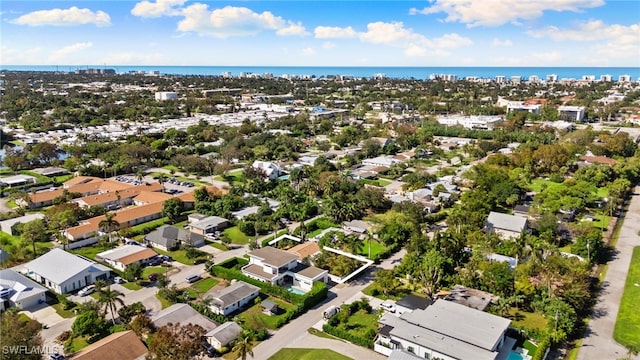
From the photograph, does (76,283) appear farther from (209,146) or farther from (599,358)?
(209,146)

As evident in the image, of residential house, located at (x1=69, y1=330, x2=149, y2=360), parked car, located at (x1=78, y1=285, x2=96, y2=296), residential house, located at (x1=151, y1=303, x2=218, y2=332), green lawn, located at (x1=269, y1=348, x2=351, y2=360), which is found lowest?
green lawn, located at (x1=269, y1=348, x2=351, y2=360)

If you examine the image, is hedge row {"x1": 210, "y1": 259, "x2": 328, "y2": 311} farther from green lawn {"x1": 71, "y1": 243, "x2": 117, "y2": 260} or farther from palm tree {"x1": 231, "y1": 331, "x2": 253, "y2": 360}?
green lawn {"x1": 71, "y1": 243, "x2": 117, "y2": 260}

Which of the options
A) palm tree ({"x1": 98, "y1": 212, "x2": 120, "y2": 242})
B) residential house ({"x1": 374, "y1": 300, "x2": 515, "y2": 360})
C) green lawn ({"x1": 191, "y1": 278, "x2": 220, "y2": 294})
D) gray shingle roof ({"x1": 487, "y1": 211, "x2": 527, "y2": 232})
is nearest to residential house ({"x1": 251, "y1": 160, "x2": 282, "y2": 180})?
palm tree ({"x1": 98, "y1": 212, "x2": 120, "y2": 242})

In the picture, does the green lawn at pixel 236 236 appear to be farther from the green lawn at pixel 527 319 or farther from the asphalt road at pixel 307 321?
the green lawn at pixel 527 319

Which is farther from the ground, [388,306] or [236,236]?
[236,236]

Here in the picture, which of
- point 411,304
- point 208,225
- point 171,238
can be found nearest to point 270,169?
point 208,225

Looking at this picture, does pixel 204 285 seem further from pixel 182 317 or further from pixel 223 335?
pixel 223 335

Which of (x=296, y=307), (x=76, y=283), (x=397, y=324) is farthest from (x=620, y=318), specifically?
(x=76, y=283)
